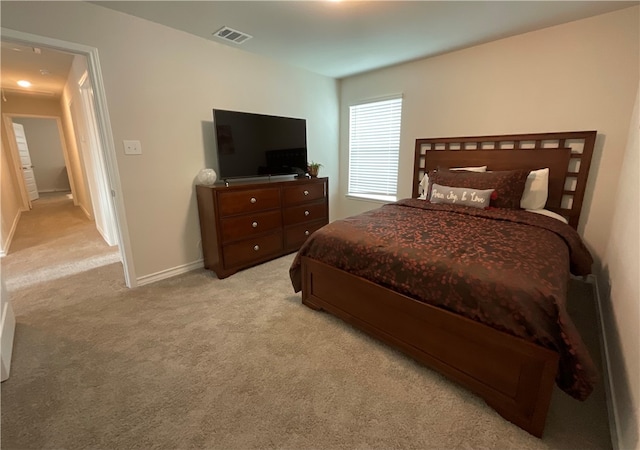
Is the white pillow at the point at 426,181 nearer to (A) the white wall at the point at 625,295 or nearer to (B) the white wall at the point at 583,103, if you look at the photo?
(B) the white wall at the point at 583,103

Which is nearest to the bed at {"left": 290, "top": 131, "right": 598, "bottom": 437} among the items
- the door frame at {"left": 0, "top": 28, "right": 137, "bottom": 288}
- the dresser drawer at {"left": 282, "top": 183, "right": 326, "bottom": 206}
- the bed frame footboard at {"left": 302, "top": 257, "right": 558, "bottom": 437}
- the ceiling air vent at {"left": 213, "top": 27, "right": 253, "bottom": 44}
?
the bed frame footboard at {"left": 302, "top": 257, "right": 558, "bottom": 437}

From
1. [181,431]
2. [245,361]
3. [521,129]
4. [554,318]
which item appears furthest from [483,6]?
[181,431]

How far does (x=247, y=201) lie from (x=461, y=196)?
6.74ft

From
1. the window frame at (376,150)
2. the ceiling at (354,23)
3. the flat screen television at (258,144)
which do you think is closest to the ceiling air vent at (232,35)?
the ceiling at (354,23)

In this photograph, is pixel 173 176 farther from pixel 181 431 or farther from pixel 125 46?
pixel 181 431

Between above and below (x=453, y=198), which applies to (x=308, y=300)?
below

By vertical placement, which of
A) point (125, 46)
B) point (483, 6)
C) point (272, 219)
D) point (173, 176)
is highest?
point (483, 6)

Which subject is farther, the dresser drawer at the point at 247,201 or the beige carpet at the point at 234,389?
the dresser drawer at the point at 247,201

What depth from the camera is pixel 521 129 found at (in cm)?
274

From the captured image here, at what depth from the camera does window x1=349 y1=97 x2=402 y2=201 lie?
12.2ft

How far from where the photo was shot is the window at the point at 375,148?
12.2 feet

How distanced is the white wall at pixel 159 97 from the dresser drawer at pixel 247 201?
0.49 metres

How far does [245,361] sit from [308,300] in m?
0.68

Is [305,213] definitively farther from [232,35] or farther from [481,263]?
[481,263]
